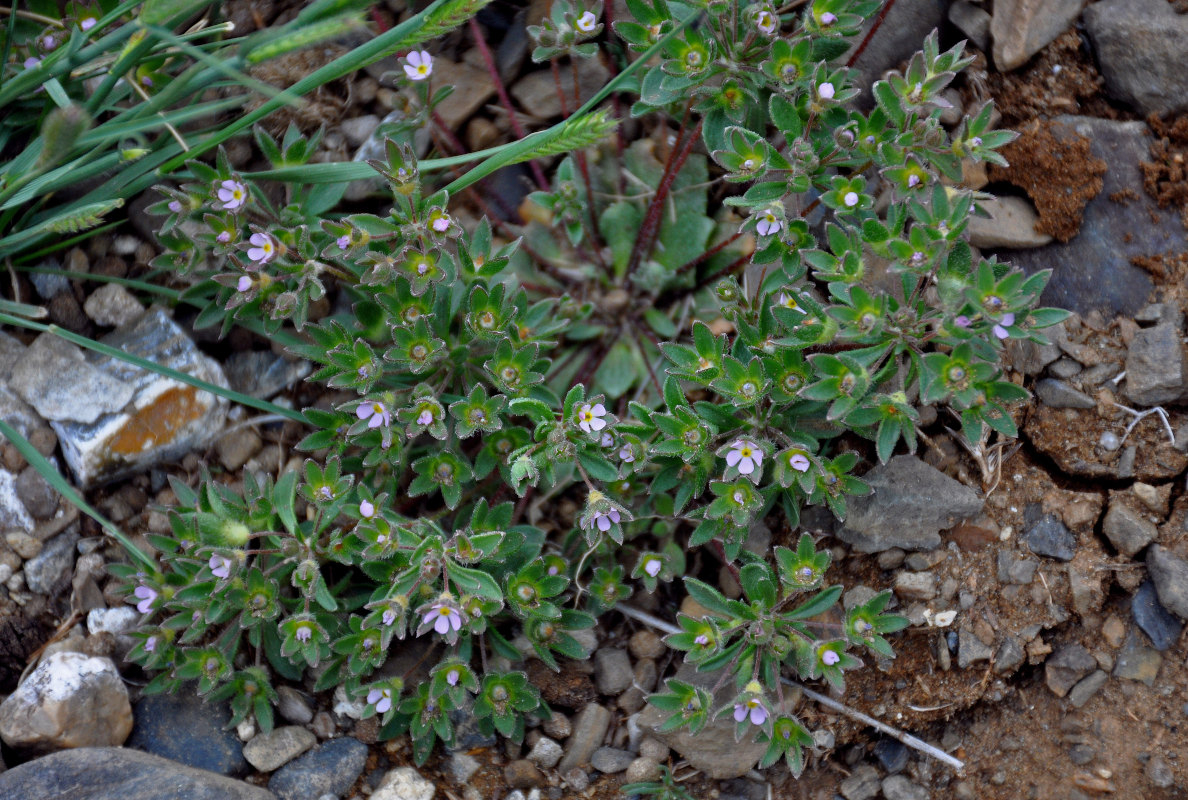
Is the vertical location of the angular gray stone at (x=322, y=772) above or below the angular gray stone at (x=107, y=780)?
below

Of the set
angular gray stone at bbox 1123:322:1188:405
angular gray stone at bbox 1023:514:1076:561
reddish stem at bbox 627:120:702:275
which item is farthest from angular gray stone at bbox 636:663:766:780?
angular gray stone at bbox 1123:322:1188:405

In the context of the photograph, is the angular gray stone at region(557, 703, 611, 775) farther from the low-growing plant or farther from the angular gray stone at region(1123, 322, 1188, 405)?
the angular gray stone at region(1123, 322, 1188, 405)

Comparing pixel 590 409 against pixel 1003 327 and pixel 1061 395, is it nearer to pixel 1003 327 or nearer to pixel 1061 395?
pixel 1003 327

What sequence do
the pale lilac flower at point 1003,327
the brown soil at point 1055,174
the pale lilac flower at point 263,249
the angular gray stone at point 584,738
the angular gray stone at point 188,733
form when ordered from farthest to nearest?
1. the brown soil at point 1055,174
2. the angular gray stone at point 584,738
3. the angular gray stone at point 188,733
4. the pale lilac flower at point 263,249
5. the pale lilac flower at point 1003,327

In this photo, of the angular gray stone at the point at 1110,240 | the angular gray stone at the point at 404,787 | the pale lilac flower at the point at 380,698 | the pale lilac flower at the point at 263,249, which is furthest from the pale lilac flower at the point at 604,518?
the angular gray stone at the point at 1110,240

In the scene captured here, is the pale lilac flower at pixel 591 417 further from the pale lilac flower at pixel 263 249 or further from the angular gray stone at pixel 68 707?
the angular gray stone at pixel 68 707

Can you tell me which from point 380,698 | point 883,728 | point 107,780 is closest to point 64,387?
point 107,780

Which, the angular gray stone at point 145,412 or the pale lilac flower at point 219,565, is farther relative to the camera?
the angular gray stone at point 145,412
